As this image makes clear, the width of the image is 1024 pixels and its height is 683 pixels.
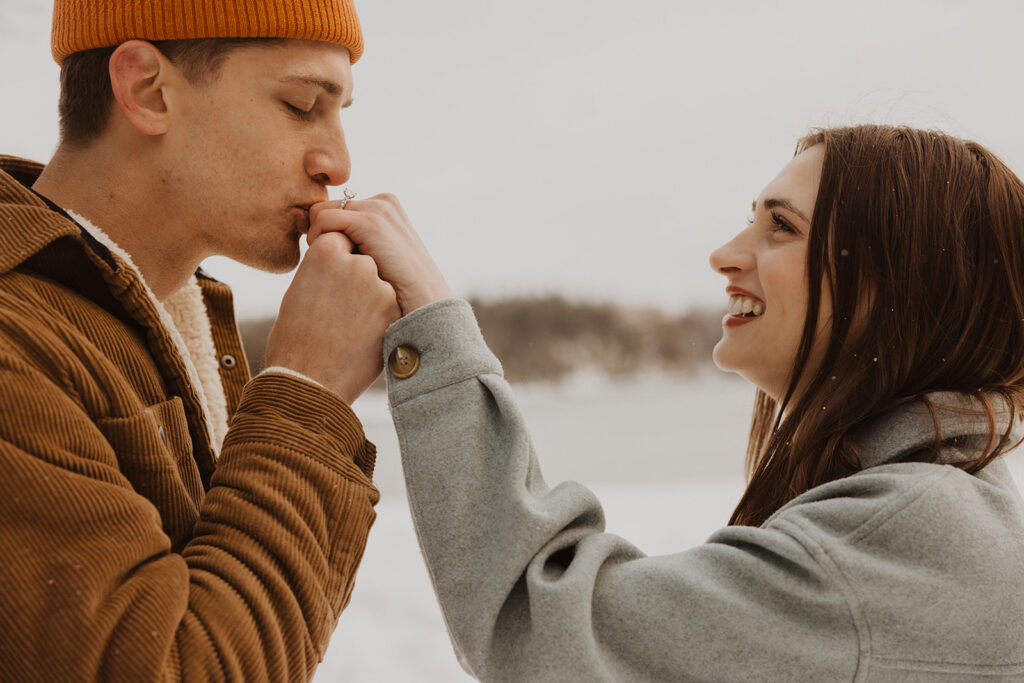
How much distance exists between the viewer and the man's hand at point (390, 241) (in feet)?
3.45

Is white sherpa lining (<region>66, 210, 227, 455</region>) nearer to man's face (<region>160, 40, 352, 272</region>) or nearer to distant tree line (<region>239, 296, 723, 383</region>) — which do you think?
man's face (<region>160, 40, 352, 272</region>)

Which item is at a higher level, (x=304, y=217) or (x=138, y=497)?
(x=304, y=217)

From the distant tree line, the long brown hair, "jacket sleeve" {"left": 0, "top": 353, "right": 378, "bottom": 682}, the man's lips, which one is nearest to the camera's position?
"jacket sleeve" {"left": 0, "top": 353, "right": 378, "bottom": 682}

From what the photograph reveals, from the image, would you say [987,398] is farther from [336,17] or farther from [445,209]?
A: [445,209]

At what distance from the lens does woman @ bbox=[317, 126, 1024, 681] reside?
880 millimetres

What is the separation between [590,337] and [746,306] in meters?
1.43

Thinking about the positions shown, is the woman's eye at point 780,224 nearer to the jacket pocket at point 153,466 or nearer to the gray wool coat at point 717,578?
the gray wool coat at point 717,578

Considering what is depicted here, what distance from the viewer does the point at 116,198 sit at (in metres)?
1.13

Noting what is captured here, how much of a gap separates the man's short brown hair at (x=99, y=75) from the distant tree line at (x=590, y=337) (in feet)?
4.58

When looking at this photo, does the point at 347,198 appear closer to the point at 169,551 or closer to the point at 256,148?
the point at 256,148

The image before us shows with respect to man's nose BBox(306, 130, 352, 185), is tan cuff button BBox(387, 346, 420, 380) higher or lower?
lower

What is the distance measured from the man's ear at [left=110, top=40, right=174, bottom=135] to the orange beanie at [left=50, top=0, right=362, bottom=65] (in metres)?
0.02

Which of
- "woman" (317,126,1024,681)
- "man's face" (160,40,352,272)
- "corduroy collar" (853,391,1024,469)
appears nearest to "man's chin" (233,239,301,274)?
"man's face" (160,40,352,272)

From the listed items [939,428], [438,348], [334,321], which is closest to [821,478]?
[939,428]
